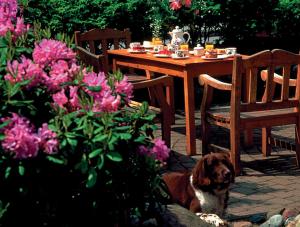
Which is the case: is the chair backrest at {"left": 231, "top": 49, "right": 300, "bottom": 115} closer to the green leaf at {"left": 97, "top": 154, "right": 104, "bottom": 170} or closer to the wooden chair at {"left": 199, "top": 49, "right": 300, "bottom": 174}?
the wooden chair at {"left": 199, "top": 49, "right": 300, "bottom": 174}

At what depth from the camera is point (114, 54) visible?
901cm

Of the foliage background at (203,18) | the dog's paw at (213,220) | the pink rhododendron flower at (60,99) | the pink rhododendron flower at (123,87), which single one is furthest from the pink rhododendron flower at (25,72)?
the foliage background at (203,18)

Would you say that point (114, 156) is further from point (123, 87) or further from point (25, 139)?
point (123, 87)

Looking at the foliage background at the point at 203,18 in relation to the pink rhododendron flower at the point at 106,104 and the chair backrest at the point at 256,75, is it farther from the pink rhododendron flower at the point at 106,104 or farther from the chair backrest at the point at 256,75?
the pink rhododendron flower at the point at 106,104

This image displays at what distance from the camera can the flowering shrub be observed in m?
2.65

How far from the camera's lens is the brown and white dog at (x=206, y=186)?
16.6 feet

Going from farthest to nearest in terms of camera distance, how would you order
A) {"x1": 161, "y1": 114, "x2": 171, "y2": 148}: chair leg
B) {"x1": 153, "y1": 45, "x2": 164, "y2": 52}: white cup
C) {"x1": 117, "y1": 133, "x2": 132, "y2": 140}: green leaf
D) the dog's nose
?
{"x1": 153, "y1": 45, "x2": 164, "y2": 52}: white cup, {"x1": 161, "y1": 114, "x2": 171, "y2": 148}: chair leg, the dog's nose, {"x1": 117, "y1": 133, "x2": 132, "y2": 140}: green leaf

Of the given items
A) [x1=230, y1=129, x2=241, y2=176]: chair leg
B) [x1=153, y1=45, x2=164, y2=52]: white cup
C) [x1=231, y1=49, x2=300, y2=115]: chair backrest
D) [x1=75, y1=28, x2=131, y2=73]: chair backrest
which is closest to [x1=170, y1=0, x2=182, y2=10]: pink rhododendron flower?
[x1=75, y1=28, x2=131, y2=73]: chair backrest

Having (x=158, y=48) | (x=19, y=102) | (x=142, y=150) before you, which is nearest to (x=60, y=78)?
(x=19, y=102)

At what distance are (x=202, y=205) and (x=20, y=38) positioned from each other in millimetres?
→ 2359

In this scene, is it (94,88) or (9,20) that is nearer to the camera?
(94,88)

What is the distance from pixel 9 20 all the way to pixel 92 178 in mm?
1082

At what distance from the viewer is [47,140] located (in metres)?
2.64

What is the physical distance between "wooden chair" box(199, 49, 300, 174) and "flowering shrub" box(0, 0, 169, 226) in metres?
3.40
